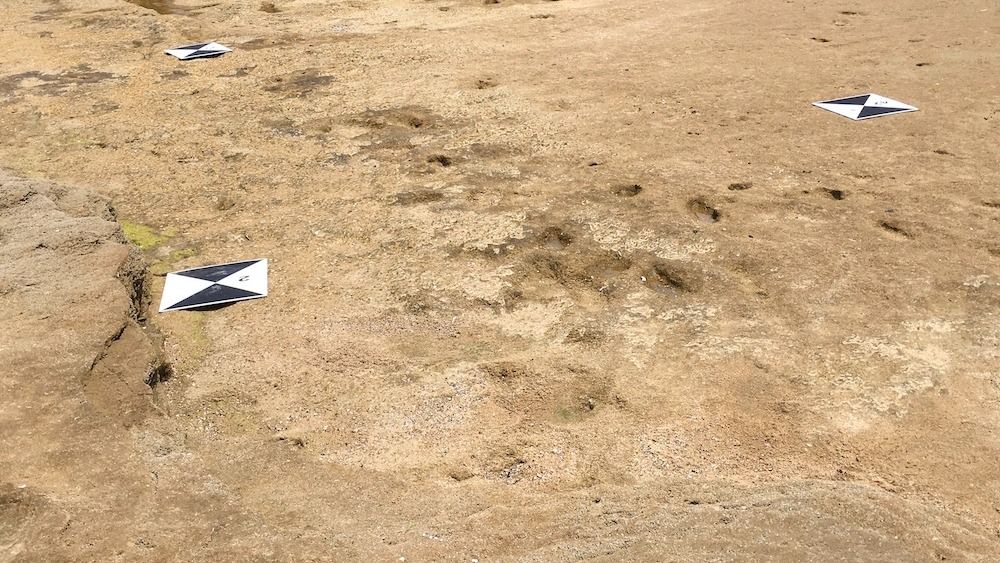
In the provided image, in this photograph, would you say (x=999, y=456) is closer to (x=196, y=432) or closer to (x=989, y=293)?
(x=989, y=293)

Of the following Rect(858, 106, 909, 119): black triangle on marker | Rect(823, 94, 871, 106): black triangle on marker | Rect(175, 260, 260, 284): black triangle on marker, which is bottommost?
Rect(175, 260, 260, 284): black triangle on marker

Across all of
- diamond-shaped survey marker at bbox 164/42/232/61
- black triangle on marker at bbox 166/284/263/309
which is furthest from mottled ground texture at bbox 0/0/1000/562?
diamond-shaped survey marker at bbox 164/42/232/61

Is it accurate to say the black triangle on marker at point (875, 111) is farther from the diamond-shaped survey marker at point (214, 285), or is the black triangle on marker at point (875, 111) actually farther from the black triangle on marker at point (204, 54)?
the black triangle on marker at point (204, 54)

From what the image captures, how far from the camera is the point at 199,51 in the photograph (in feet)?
20.7

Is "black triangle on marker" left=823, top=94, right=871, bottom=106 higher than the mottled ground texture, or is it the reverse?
"black triangle on marker" left=823, top=94, right=871, bottom=106

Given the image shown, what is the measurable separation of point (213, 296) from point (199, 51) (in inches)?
133

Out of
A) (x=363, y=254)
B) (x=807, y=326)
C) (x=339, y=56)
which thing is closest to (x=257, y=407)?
(x=363, y=254)

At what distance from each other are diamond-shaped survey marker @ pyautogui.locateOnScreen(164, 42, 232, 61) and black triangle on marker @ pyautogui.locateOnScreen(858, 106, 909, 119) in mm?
4038

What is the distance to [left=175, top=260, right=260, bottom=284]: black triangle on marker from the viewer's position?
3.63 m

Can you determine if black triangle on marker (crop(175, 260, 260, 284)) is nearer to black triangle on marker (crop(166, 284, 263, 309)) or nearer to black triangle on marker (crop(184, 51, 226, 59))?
black triangle on marker (crop(166, 284, 263, 309))

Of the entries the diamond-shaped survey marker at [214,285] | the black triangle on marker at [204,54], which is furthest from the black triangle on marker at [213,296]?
the black triangle on marker at [204,54]

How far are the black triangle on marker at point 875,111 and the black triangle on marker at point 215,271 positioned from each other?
319cm

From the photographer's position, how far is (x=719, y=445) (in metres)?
2.65

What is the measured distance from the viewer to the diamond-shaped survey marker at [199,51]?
6.20 m
